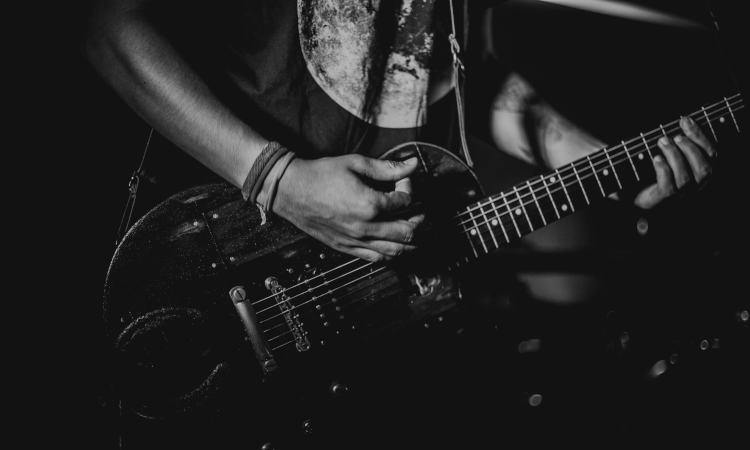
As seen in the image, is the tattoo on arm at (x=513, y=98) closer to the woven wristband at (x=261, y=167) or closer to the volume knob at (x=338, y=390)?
the woven wristband at (x=261, y=167)

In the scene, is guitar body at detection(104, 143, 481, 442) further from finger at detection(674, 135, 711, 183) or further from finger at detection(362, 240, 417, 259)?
finger at detection(674, 135, 711, 183)

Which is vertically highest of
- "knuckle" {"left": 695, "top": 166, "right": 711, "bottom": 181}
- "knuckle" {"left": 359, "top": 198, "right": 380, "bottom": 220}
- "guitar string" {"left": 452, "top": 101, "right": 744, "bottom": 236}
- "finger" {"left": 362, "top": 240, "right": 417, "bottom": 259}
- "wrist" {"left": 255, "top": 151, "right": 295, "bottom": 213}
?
"wrist" {"left": 255, "top": 151, "right": 295, "bottom": 213}

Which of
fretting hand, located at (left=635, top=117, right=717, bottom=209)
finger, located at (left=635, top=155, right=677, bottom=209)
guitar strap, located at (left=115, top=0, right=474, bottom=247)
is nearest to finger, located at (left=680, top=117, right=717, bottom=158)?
fretting hand, located at (left=635, top=117, right=717, bottom=209)

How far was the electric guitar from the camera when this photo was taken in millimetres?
769

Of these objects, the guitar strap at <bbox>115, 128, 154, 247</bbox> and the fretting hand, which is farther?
the fretting hand

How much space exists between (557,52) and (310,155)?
3.99 ft

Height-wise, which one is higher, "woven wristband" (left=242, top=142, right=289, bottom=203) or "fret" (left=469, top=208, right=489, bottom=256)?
"woven wristband" (left=242, top=142, right=289, bottom=203)

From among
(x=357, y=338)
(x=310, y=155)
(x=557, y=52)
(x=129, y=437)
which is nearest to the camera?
(x=129, y=437)

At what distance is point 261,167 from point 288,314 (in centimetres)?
31

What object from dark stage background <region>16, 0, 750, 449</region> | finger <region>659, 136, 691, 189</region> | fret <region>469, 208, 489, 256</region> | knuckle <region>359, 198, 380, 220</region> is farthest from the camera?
finger <region>659, 136, 691, 189</region>

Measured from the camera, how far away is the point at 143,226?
787 mm

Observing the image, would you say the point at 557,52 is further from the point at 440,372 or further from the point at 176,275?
the point at 176,275

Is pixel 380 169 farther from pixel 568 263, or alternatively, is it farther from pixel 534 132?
pixel 568 263

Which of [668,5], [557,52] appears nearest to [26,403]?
[557,52]
